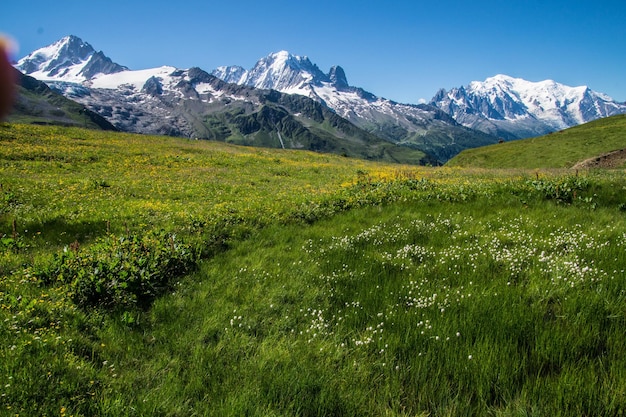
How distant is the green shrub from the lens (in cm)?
760

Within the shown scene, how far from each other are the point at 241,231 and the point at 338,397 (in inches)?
311

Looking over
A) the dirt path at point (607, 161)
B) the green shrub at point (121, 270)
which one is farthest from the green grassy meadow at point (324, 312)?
the dirt path at point (607, 161)

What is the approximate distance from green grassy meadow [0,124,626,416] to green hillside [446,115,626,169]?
212ft

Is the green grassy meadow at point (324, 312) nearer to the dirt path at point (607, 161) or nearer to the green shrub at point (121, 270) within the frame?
the green shrub at point (121, 270)

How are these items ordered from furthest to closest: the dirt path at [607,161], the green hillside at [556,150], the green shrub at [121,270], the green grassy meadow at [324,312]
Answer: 1. the green hillside at [556,150]
2. the dirt path at [607,161]
3. the green shrub at [121,270]
4. the green grassy meadow at [324,312]

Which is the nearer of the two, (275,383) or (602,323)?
(275,383)

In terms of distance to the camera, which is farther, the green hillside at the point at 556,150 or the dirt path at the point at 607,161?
the green hillside at the point at 556,150

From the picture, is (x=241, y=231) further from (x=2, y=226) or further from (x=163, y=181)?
(x=163, y=181)

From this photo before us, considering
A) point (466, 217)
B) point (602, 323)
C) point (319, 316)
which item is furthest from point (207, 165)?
point (602, 323)

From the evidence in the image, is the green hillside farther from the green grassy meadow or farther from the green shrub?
the green shrub

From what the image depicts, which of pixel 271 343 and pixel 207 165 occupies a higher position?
pixel 207 165

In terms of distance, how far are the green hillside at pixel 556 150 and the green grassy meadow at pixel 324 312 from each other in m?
64.6

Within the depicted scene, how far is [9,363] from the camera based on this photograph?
5.10 metres

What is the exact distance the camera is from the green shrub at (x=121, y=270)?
299 inches
